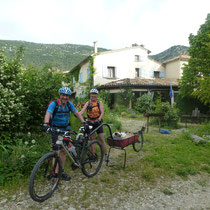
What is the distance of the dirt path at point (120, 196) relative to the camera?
2906 mm

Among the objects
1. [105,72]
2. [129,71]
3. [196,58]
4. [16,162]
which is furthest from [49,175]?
[129,71]

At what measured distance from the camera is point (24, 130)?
4.68m

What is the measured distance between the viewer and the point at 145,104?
18.4 meters

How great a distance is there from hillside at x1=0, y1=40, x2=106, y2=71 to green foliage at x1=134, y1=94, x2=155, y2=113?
8.99 metres

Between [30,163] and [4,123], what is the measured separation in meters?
1.28

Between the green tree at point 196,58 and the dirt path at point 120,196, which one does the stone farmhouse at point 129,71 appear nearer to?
the green tree at point 196,58

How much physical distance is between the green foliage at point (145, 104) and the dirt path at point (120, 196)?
14543 mm

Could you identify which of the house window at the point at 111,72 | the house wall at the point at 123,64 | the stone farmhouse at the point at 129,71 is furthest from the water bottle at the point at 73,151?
the house window at the point at 111,72

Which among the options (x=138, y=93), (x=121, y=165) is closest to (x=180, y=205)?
(x=121, y=165)

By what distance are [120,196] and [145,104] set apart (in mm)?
15809

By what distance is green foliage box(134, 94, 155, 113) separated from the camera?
1822 cm

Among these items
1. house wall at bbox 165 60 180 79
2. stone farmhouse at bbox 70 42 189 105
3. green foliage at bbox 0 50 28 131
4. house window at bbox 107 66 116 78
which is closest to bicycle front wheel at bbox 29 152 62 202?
green foliage at bbox 0 50 28 131

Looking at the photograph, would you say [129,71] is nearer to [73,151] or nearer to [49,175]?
[73,151]

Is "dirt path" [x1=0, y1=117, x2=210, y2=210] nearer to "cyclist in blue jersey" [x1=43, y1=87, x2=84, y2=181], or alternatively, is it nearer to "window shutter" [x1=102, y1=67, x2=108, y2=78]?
"cyclist in blue jersey" [x1=43, y1=87, x2=84, y2=181]
